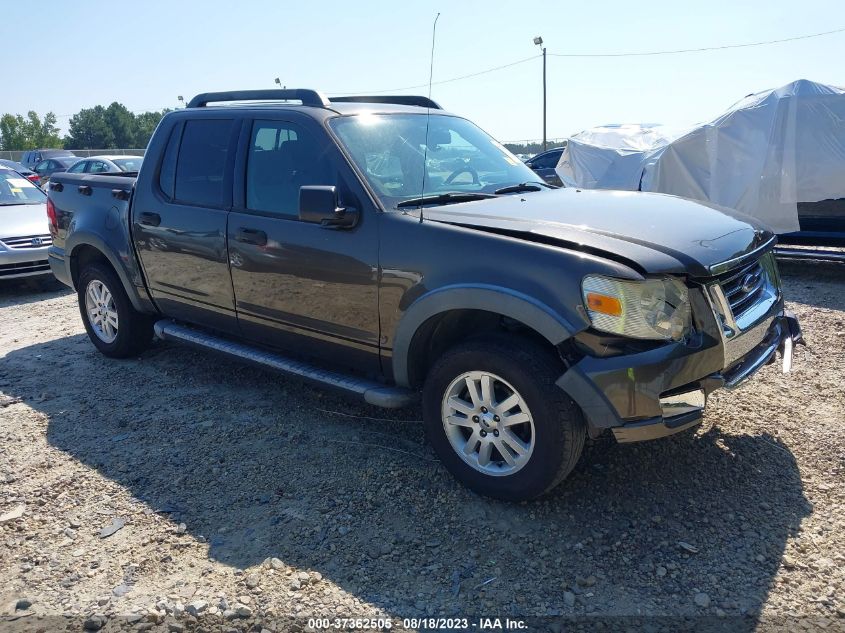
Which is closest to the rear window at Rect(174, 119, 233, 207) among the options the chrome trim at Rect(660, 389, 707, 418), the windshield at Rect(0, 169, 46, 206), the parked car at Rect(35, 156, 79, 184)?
the chrome trim at Rect(660, 389, 707, 418)

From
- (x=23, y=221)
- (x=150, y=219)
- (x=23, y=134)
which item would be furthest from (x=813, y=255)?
(x=23, y=134)

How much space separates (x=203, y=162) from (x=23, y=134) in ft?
297

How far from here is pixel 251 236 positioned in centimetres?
414

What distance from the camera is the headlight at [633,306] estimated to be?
2.84m

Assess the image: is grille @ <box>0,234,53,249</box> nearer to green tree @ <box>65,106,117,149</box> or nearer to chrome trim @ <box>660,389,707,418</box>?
Answer: chrome trim @ <box>660,389,707,418</box>

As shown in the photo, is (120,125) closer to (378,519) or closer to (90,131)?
(90,131)

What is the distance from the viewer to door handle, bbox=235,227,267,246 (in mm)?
4082

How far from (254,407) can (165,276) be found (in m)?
1.20

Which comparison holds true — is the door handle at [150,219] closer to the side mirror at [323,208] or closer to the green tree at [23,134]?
the side mirror at [323,208]

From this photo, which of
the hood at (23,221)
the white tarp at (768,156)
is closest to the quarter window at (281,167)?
the hood at (23,221)

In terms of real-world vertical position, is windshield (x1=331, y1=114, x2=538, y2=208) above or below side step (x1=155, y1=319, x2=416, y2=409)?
above

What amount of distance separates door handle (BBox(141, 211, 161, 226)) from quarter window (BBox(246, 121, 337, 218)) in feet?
3.16

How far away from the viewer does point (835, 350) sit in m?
5.28

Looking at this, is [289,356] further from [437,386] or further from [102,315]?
[102,315]
